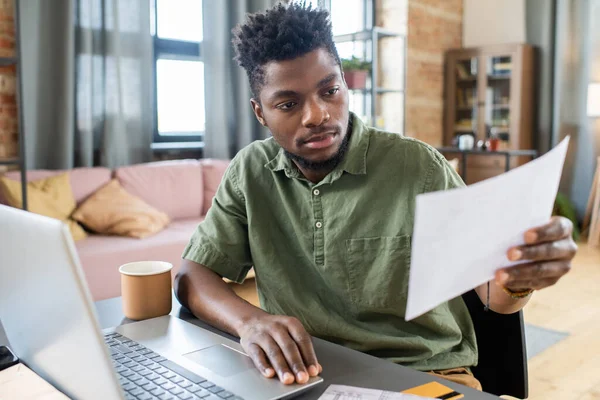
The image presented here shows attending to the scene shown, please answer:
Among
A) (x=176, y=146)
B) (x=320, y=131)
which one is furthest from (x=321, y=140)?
(x=176, y=146)

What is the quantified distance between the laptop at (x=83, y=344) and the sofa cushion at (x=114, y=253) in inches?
75.5

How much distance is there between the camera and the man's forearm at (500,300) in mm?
1040

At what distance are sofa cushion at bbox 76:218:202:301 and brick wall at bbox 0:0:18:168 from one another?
0.78m

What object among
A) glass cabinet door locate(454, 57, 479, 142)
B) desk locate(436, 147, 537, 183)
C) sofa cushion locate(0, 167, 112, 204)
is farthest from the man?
glass cabinet door locate(454, 57, 479, 142)

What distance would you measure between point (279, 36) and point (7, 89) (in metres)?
2.86

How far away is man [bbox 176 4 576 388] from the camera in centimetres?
111

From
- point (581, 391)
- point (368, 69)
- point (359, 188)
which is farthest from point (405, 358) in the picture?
point (368, 69)

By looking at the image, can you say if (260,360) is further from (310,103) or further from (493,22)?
(493,22)

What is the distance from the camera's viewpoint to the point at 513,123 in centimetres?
582

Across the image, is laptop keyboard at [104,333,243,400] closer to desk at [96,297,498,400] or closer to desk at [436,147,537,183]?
desk at [96,297,498,400]

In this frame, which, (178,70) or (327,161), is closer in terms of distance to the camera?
(327,161)

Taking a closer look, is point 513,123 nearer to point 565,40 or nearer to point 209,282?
point 565,40

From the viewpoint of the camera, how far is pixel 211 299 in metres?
1.12

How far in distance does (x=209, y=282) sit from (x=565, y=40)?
540 cm
